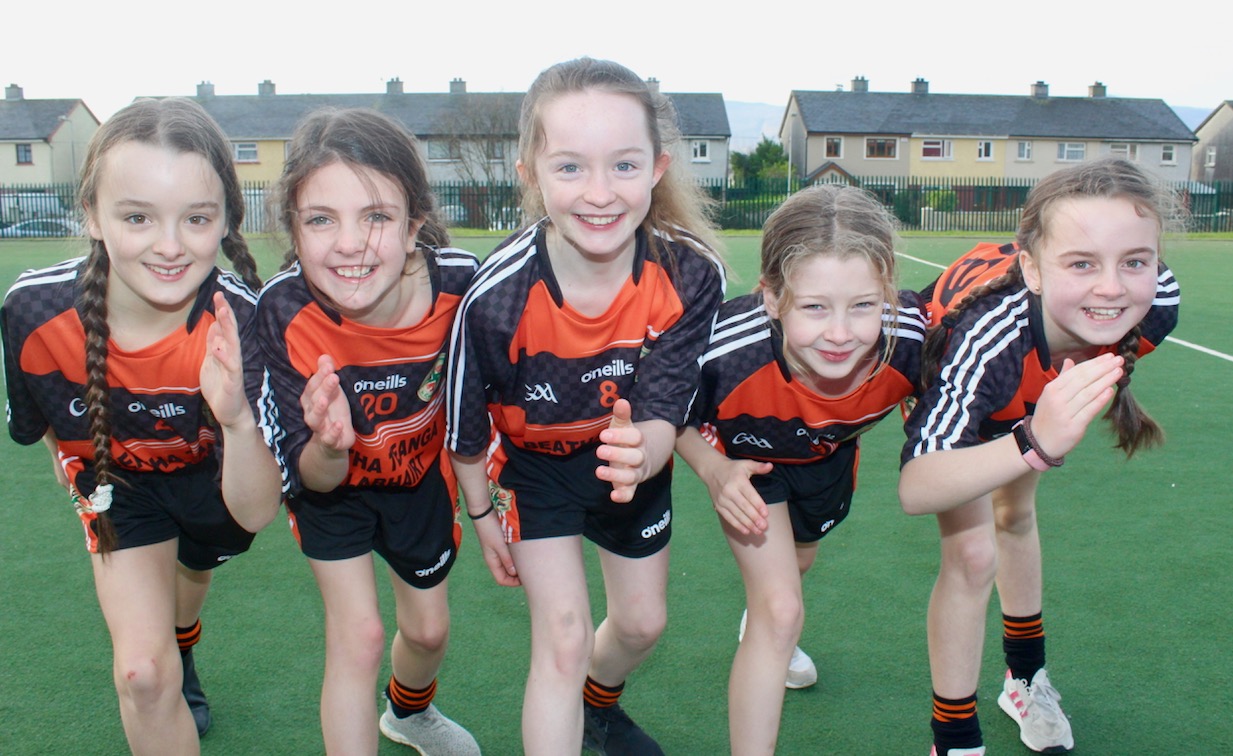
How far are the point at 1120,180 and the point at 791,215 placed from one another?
2.81ft

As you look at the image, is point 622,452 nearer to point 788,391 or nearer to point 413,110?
point 788,391

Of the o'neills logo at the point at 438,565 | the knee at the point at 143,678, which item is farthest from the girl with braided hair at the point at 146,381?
the o'neills logo at the point at 438,565

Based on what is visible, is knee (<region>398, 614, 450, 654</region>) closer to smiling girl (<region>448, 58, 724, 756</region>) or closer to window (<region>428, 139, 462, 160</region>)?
smiling girl (<region>448, 58, 724, 756</region>)

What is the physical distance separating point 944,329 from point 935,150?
54.6 metres

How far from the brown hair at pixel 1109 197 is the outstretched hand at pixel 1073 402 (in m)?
0.37

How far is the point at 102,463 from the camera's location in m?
2.73

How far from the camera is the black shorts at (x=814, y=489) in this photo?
3115 mm

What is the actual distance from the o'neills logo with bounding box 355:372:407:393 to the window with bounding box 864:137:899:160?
54.2 metres

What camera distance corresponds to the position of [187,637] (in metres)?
3.35

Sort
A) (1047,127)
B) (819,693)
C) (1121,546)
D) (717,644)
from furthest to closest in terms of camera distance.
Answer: (1047,127), (1121,546), (717,644), (819,693)

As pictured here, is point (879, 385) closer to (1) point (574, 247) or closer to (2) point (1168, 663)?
(1) point (574, 247)

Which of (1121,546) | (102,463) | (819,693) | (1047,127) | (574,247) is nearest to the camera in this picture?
(102,463)

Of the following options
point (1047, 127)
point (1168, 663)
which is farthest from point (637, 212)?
point (1047, 127)

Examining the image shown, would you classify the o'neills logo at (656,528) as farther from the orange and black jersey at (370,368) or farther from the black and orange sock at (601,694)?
the orange and black jersey at (370,368)
